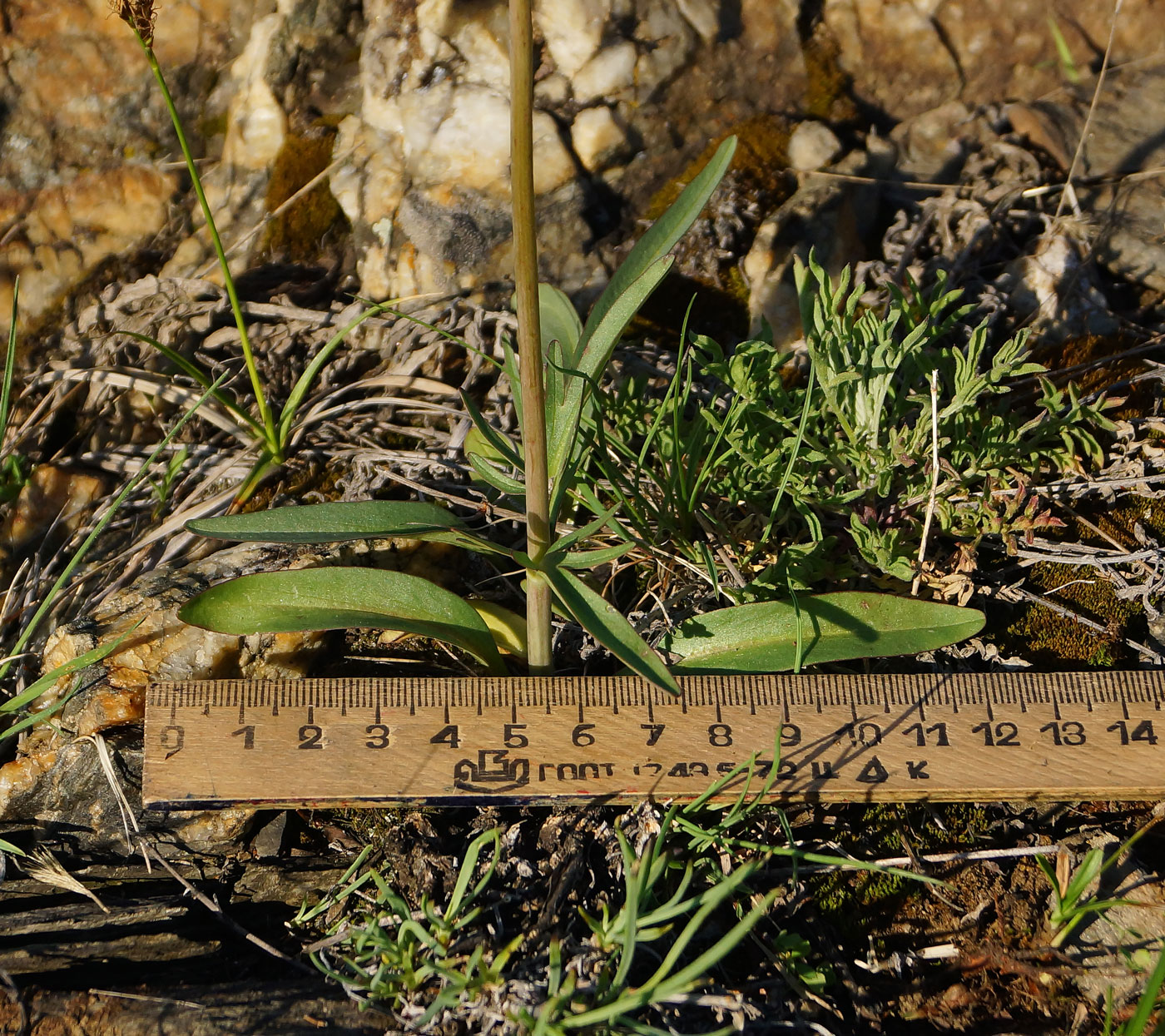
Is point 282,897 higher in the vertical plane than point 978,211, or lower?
lower

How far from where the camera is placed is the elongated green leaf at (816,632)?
2166mm

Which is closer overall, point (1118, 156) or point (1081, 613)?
point (1081, 613)

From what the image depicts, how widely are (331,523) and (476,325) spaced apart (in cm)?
102

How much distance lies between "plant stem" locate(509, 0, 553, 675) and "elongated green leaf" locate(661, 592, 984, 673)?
0.36 meters

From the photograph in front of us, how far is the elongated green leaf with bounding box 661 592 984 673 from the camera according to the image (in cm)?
217

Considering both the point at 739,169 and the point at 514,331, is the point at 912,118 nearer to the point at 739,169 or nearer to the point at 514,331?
the point at 739,169

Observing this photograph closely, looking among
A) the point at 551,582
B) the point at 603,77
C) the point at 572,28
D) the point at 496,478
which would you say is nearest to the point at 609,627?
the point at 551,582

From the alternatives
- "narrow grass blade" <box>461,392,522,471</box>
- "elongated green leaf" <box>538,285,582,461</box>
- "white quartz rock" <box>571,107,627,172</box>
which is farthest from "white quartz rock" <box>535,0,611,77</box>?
"narrow grass blade" <box>461,392,522,471</box>

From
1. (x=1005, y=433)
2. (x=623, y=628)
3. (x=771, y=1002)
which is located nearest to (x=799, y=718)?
(x=623, y=628)

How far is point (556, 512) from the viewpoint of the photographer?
2.17m

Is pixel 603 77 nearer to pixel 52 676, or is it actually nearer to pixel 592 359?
pixel 592 359

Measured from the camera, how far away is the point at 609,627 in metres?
2.08

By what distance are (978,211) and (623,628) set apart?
225 centimetres

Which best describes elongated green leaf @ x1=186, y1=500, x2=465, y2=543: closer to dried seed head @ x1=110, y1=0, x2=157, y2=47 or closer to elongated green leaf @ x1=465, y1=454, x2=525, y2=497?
elongated green leaf @ x1=465, y1=454, x2=525, y2=497
